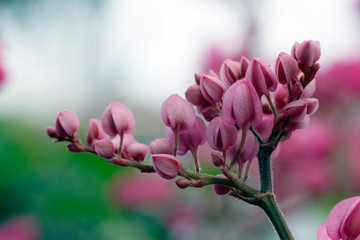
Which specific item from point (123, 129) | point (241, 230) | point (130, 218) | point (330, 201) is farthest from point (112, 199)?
point (123, 129)

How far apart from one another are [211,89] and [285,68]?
0.06 meters

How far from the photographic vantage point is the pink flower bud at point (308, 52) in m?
0.36

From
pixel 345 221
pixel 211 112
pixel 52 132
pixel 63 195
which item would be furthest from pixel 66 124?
pixel 63 195

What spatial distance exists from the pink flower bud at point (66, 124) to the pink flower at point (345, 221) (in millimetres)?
207

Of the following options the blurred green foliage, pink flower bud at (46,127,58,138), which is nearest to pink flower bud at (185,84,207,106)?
pink flower bud at (46,127,58,138)

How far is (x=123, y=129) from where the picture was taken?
15.6 inches

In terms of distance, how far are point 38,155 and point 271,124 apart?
235 cm

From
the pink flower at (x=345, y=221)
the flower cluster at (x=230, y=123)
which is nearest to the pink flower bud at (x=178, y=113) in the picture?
the flower cluster at (x=230, y=123)

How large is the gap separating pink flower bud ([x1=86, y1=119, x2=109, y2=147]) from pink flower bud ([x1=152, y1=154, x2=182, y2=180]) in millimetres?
85

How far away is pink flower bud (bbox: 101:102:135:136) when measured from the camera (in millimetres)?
394

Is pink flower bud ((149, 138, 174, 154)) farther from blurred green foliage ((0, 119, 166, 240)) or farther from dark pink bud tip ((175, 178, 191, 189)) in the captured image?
blurred green foliage ((0, 119, 166, 240))

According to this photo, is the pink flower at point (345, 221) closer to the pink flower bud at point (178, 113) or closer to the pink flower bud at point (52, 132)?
the pink flower bud at point (178, 113)

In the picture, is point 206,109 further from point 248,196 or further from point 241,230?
point 241,230

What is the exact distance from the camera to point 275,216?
33 centimetres
